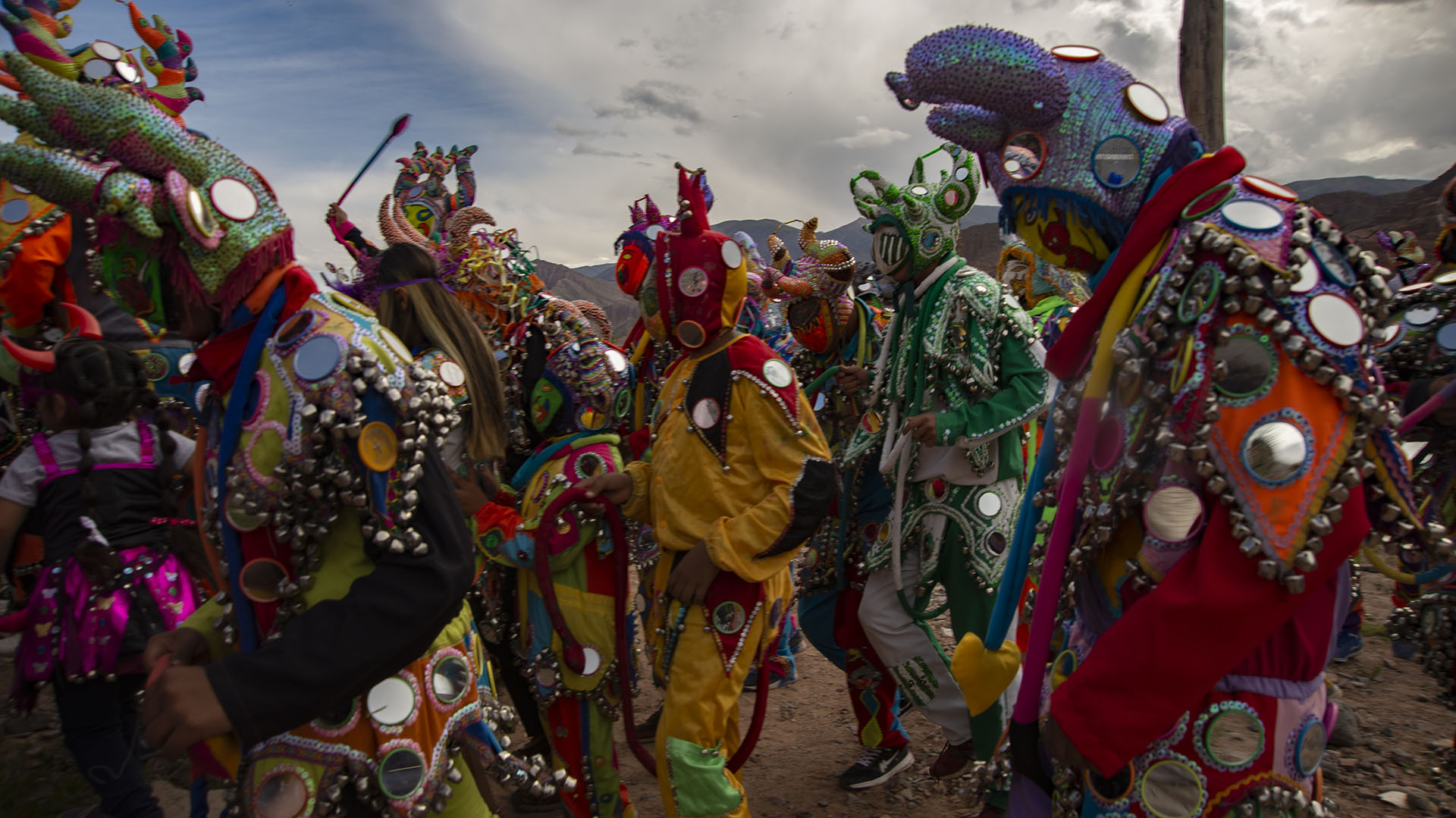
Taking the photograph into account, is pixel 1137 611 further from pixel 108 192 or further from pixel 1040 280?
pixel 1040 280

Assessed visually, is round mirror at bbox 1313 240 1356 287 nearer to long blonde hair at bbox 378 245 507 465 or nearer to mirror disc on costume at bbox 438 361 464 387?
mirror disc on costume at bbox 438 361 464 387

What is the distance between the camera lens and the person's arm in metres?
2.69

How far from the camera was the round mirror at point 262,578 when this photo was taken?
1.69 meters

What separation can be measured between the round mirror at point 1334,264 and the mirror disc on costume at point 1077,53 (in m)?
0.58

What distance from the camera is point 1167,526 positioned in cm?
143

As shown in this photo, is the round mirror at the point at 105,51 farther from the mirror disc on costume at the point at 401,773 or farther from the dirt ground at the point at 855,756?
the mirror disc on costume at the point at 401,773

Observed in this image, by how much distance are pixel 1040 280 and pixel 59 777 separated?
7826 millimetres

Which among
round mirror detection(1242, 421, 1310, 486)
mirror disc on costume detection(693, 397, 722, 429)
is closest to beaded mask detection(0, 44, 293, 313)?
mirror disc on costume detection(693, 397, 722, 429)

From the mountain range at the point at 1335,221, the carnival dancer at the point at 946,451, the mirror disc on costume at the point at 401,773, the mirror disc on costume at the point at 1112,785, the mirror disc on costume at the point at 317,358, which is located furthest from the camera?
the mountain range at the point at 1335,221

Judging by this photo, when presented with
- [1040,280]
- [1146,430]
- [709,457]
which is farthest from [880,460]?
[1040,280]

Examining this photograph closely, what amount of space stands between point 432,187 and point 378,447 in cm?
430

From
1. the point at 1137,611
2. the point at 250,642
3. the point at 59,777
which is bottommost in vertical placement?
the point at 59,777

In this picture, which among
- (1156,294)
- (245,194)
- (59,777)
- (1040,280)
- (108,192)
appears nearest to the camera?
(1156,294)

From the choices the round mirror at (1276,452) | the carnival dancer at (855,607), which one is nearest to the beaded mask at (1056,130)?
the round mirror at (1276,452)
